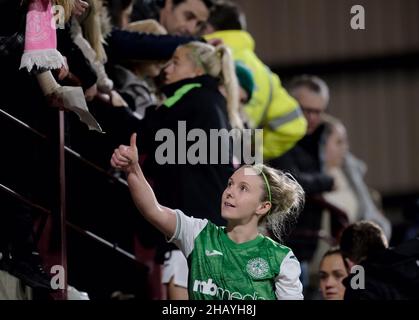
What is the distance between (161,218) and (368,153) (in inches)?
285

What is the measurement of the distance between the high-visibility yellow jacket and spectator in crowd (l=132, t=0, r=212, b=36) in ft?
0.54

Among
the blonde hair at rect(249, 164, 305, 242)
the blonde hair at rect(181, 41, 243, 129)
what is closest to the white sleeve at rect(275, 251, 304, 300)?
the blonde hair at rect(249, 164, 305, 242)

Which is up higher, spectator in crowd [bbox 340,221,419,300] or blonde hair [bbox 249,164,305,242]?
blonde hair [bbox 249,164,305,242]

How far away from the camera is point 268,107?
7051 mm

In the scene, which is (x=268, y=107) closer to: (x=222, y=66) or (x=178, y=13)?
(x=178, y=13)

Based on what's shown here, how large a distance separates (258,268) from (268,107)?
2.26 m

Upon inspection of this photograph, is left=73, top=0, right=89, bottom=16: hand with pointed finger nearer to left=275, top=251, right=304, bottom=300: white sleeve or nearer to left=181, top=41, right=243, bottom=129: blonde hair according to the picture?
left=181, top=41, right=243, bottom=129: blonde hair

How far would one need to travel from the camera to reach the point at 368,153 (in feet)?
39.3

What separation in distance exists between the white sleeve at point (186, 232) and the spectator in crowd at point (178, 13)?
1905 millimetres

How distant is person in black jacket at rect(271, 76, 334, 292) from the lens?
7570mm

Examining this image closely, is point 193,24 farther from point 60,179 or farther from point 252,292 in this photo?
point 252,292

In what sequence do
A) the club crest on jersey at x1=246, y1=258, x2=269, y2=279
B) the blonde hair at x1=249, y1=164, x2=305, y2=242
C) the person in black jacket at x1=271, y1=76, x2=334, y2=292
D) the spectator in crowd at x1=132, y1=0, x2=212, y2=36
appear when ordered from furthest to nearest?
1. the person in black jacket at x1=271, y1=76, x2=334, y2=292
2. the spectator in crowd at x1=132, y1=0, x2=212, y2=36
3. the blonde hair at x1=249, y1=164, x2=305, y2=242
4. the club crest on jersey at x1=246, y1=258, x2=269, y2=279

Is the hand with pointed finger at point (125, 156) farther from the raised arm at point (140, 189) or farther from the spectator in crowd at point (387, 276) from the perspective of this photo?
the spectator in crowd at point (387, 276)

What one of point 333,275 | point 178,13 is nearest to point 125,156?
point 333,275
